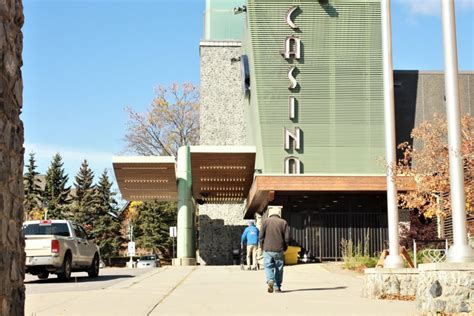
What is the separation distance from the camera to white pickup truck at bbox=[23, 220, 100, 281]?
2172 cm

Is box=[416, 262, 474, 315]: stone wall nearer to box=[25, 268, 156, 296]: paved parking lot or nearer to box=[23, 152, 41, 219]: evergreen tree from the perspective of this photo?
box=[25, 268, 156, 296]: paved parking lot

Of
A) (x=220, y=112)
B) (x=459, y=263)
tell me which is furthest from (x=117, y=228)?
(x=459, y=263)

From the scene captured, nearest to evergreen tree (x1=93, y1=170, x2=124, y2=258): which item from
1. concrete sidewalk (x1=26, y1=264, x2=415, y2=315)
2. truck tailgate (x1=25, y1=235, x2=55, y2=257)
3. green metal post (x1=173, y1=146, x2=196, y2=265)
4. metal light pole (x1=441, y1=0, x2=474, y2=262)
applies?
green metal post (x1=173, y1=146, x2=196, y2=265)

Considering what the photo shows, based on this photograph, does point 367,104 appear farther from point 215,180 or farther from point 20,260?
point 20,260

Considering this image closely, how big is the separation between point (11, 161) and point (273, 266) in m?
10.4

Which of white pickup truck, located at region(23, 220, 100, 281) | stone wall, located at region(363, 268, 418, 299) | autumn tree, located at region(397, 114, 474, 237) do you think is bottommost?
stone wall, located at region(363, 268, 418, 299)

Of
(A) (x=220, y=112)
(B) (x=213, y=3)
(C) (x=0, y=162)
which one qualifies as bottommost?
(C) (x=0, y=162)

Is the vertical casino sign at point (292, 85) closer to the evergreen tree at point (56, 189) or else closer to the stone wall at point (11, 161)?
the stone wall at point (11, 161)

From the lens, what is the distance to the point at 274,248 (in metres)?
15.7

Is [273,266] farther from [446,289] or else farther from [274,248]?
[446,289]

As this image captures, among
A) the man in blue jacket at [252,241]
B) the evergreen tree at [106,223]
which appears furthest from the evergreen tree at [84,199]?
the man in blue jacket at [252,241]

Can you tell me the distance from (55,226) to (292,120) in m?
17.0

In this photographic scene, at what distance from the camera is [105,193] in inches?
3428

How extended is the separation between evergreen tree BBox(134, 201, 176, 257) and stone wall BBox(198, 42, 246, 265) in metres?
25.9
